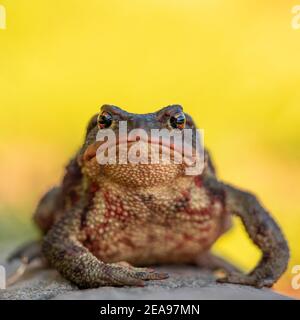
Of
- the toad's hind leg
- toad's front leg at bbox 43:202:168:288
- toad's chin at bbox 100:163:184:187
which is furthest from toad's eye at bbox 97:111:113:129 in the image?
the toad's hind leg

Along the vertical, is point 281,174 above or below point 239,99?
below

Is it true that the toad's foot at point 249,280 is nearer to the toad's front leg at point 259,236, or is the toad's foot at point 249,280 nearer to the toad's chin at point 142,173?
the toad's front leg at point 259,236

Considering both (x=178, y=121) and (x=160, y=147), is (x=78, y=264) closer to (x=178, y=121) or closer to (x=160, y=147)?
(x=160, y=147)

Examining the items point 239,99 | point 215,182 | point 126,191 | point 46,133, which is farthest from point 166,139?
point 46,133

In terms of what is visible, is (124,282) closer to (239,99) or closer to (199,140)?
(199,140)

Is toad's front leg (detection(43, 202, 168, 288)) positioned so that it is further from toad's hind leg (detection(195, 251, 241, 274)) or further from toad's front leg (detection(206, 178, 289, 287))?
toad's hind leg (detection(195, 251, 241, 274))

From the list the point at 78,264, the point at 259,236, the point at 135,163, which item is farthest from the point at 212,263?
the point at 135,163
